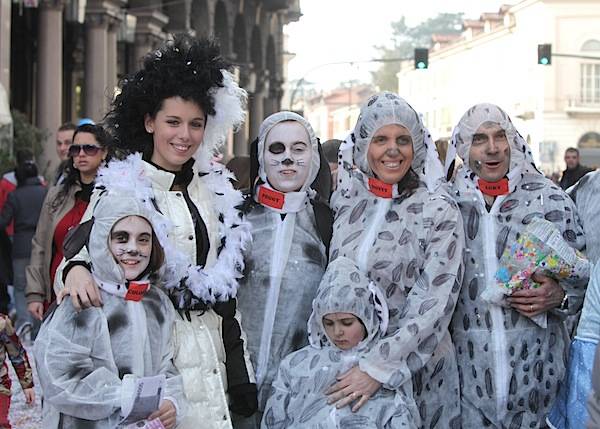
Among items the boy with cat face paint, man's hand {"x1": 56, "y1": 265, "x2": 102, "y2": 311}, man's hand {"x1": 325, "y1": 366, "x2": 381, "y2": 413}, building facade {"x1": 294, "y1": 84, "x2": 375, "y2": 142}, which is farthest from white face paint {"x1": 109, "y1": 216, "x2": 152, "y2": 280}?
building facade {"x1": 294, "y1": 84, "x2": 375, "y2": 142}

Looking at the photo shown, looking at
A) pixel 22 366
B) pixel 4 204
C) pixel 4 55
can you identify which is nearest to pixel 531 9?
pixel 4 55

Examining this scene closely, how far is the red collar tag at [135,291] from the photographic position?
4695 millimetres

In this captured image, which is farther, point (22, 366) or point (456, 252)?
point (22, 366)

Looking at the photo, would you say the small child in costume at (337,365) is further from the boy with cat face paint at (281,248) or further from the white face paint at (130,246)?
the white face paint at (130,246)

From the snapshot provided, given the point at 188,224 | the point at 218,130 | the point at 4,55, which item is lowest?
the point at 188,224

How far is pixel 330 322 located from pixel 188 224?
733mm

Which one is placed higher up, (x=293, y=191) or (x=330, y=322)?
(x=293, y=191)

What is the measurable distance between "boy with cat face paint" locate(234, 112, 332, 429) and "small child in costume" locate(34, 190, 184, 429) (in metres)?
0.64

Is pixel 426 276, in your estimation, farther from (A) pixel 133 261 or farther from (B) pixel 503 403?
(A) pixel 133 261

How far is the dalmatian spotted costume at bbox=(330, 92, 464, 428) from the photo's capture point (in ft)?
16.5

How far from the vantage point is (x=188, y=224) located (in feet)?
16.6

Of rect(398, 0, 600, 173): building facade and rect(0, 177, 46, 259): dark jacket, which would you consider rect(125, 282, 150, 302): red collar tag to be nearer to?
rect(0, 177, 46, 259): dark jacket

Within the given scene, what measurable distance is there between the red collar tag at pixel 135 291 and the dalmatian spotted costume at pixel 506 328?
5.03ft

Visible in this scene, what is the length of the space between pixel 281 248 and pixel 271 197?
0.25 metres
